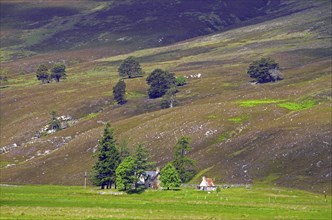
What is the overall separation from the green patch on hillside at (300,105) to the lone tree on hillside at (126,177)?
62374 mm

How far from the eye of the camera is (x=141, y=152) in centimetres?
11375

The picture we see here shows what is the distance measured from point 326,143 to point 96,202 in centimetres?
5808

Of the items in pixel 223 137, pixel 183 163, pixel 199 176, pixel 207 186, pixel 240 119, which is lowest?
pixel 207 186

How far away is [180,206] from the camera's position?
7506cm

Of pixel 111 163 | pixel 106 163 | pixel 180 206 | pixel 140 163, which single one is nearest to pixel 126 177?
pixel 140 163

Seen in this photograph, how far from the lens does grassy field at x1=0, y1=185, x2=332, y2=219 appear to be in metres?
62.6

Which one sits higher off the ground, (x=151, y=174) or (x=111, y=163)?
(x=111, y=163)

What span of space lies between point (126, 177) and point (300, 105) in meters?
69.7

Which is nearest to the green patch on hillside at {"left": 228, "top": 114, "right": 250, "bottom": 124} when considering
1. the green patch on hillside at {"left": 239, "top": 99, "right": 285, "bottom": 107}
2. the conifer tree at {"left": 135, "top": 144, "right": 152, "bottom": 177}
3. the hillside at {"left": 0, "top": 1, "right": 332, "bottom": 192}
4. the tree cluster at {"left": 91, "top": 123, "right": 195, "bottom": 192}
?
the hillside at {"left": 0, "top": 1, "right": 332, "bottom": 192}

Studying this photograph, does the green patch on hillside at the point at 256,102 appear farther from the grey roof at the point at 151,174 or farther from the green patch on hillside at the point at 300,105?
the grey roof at the point at 151,174

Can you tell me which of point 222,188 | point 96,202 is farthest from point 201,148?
point 96,202

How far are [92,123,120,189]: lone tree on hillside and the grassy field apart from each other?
14.4 metres

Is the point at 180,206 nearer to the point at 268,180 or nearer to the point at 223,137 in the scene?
the point at 268,180

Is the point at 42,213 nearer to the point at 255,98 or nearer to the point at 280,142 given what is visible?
the point at 280,142
